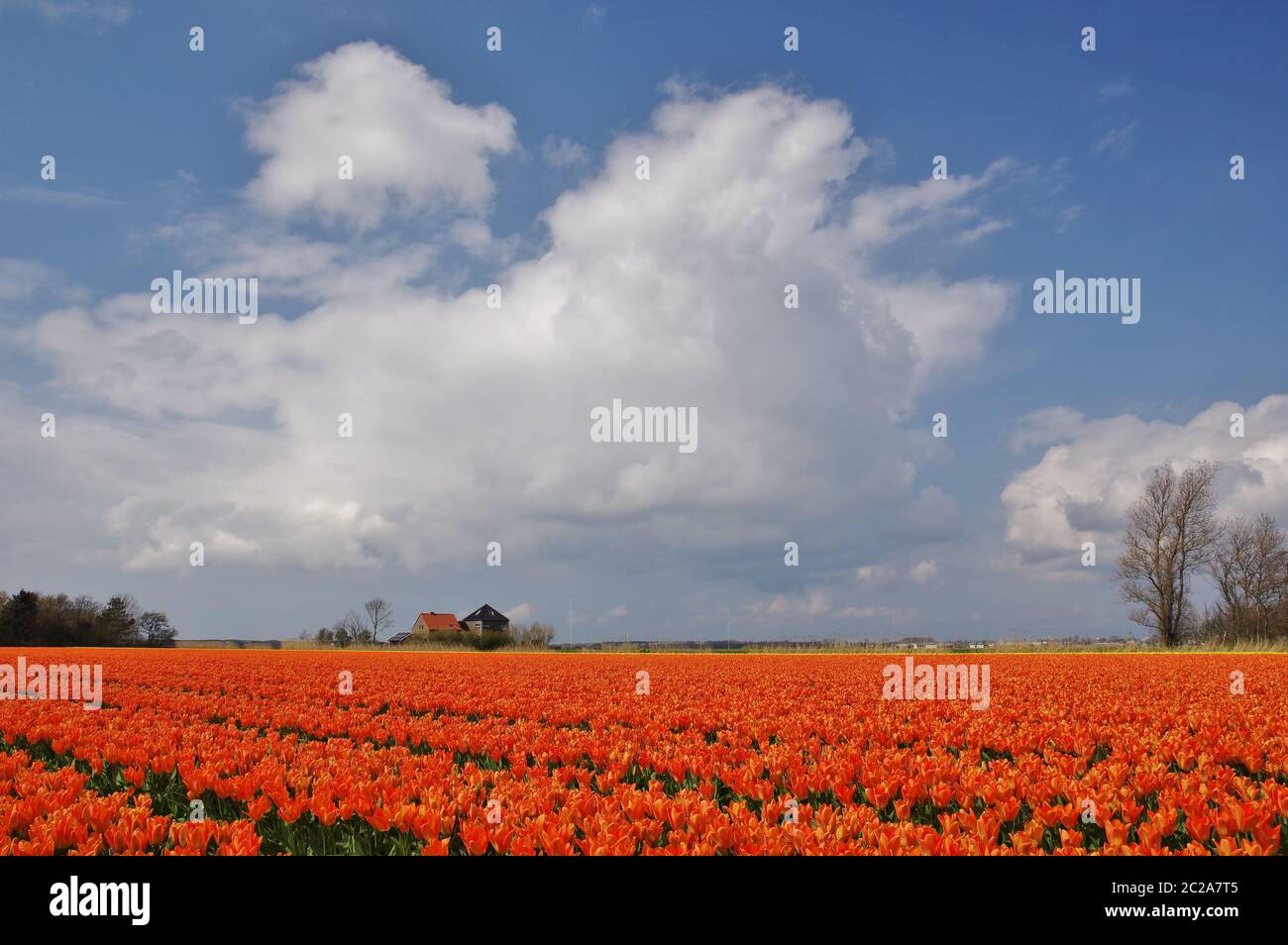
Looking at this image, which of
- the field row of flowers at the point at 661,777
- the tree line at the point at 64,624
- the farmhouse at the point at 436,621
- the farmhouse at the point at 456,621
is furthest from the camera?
the farmhouse at the point at 436,621

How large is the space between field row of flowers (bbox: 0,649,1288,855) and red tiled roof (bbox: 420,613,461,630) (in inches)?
2885

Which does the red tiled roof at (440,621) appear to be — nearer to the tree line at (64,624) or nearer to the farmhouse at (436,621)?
the farmhouse at (436,621)

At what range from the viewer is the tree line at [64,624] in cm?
5603

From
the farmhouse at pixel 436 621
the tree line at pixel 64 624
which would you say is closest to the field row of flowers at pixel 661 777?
the tree line at pixel 64 624

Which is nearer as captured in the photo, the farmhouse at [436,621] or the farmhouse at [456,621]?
the farmhouse at [456,621]

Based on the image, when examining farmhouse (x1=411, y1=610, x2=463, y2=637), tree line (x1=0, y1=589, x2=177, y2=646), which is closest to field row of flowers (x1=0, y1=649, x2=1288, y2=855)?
tree line (x1=0, y1=589, x2=177, y2=646)

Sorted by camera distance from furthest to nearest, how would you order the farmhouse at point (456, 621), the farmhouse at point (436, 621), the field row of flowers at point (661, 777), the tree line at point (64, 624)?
the farmhouse at point (436, 621) < the farmhouse at point (456, 621) < the tree line at point (64, 624) < the field row of flowers at point (661, 777)

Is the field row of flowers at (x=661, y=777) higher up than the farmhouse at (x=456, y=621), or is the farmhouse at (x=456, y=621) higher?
the field row of flowers at (x=661, y=777)

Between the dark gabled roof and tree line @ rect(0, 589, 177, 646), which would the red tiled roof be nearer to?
the dark gabled roof

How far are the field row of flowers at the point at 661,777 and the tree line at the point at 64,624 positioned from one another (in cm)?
5413
